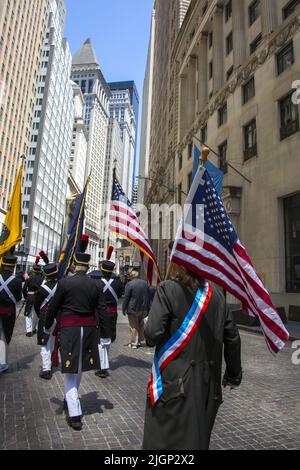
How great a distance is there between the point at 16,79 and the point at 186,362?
70538mm

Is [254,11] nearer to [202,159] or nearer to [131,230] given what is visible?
[131,230]

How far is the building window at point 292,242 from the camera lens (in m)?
18.5

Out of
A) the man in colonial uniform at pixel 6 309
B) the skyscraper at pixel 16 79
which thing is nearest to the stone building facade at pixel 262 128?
the man in colonial uniform at pixel 6 309

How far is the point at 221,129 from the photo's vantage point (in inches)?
1064

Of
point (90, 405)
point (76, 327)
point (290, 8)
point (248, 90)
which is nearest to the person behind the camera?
point (76, 327)

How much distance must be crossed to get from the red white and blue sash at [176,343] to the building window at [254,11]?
27762 mm

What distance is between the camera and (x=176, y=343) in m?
2.76

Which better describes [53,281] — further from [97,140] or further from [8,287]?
[97,140]

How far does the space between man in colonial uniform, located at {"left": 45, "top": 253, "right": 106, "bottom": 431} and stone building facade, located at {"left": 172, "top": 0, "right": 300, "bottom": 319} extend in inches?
547

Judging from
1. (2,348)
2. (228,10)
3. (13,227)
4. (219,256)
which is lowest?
(2,348)

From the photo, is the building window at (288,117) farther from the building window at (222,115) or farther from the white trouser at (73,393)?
the white trouser at (73,393)

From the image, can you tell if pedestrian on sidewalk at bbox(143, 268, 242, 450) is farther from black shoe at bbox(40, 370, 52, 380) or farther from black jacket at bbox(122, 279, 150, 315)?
black jacket at bbox(122, 279, 150, 315)

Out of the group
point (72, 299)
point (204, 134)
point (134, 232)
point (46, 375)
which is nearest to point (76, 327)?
point (72, 299)
